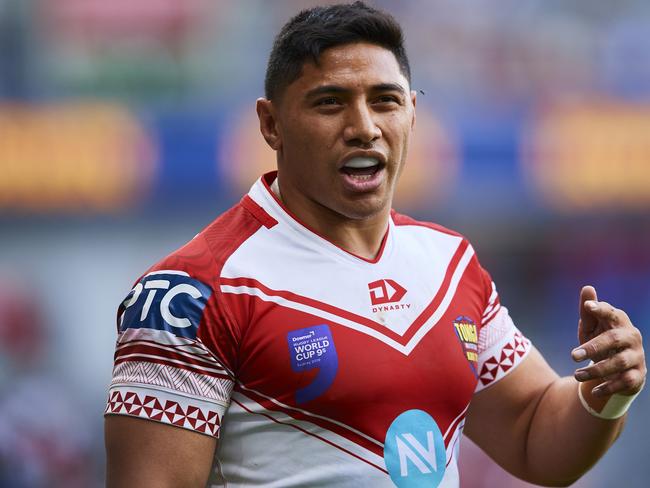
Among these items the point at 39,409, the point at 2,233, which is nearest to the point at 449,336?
the point at 39,409

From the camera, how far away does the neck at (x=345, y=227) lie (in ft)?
9.87

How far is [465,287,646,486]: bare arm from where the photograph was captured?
2814mm

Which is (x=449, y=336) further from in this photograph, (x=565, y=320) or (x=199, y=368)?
(x=565, y=320)

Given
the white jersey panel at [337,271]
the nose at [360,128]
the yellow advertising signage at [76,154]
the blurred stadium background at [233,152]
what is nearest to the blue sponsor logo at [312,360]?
the white jersey panel at [337,271]

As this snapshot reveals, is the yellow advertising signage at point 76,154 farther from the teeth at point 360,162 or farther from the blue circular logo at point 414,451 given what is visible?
the blue circular logo at point 414,451

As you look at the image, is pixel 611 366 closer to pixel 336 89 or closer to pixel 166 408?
pixel 336 89

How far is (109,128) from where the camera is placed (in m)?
11.6

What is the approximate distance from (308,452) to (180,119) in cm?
926

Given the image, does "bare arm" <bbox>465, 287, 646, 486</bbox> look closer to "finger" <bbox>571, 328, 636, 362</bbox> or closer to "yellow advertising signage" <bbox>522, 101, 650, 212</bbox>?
"finger" <bbox>571, 328, 636, 362</bbox>

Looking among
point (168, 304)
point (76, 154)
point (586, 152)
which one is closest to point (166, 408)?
point (168, 304)

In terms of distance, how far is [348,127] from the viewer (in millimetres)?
2875

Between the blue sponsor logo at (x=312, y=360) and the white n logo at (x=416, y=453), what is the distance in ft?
0.72

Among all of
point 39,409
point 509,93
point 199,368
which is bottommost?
point 39,409

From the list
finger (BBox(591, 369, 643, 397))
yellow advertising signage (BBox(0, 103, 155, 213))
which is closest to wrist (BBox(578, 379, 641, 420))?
finger (BBox(591, 369, 643, 397))
